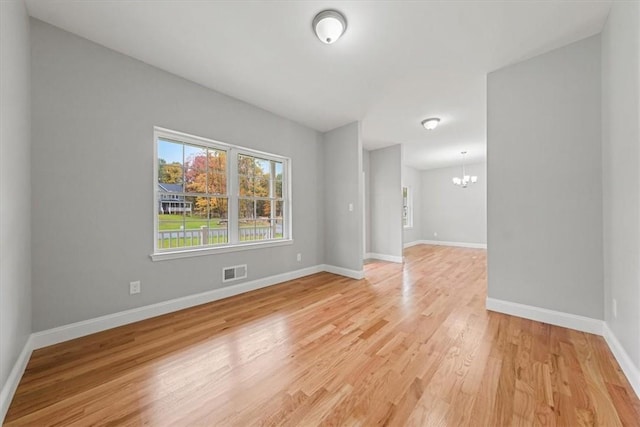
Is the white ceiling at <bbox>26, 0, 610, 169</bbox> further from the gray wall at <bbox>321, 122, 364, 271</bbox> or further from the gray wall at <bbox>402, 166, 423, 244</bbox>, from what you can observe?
the gray wall at <bbox>402, 166, 423, 244</bbox>

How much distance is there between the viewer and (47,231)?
6.65 ft

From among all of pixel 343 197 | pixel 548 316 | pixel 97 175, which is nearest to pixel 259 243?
pixel 343 197

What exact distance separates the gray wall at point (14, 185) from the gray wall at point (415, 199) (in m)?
7.85

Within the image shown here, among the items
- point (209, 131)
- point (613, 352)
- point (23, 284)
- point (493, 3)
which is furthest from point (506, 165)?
point (23, 284)

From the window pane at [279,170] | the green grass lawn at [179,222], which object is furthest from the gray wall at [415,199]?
A: the green grass lawn at [179,222]

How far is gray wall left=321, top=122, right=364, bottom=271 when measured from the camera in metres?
4.13

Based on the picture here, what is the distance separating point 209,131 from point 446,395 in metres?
3.42

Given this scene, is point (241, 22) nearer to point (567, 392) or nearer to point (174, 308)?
point (174, 308)

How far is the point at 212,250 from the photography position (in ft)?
10.0

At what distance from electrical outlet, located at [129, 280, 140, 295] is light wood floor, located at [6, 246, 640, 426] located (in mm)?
313

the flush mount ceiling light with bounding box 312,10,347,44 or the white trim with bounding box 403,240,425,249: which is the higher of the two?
the flush mount ceiling light with bounding box 312,10,347,44

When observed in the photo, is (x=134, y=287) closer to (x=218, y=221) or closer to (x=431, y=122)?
(x=218, y=221)

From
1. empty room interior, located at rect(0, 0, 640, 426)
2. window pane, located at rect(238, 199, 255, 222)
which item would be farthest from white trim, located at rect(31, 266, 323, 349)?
window pane, located at rect(238, 199, 255, 222)

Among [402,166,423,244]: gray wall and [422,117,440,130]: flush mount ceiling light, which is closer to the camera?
[422,117,440,130]: flush mount ceiling light
